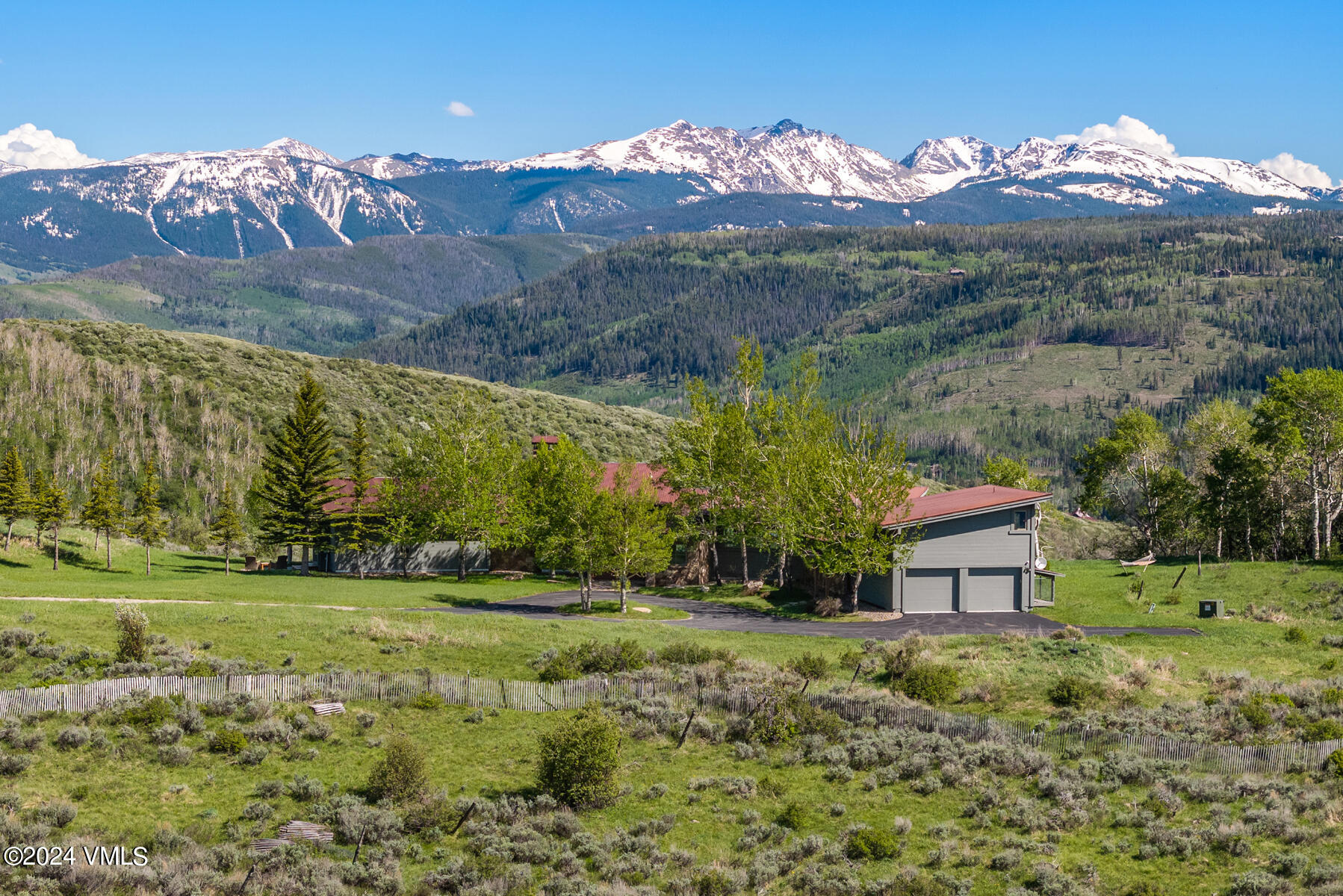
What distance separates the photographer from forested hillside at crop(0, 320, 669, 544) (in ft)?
361

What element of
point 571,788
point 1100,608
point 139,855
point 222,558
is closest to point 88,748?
point 139,855

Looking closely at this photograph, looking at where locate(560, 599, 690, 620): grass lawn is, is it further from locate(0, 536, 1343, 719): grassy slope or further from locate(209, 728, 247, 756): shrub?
locate(209, 728, 247, 756): shrub

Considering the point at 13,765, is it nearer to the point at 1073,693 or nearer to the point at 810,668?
the point at 810,668

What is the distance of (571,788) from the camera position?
29.5 meters

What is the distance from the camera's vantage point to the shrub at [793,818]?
2802 cm

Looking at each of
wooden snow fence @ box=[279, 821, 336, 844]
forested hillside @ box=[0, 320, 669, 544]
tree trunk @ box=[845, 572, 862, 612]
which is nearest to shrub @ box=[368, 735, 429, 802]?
wooden snow fence @ box=[279, 821, 336, 844]

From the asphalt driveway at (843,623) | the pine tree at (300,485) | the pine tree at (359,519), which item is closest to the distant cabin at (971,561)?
the asphalt driveway at (843,623)

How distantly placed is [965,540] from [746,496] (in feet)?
53.8

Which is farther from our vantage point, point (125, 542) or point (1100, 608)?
point (125, 542)

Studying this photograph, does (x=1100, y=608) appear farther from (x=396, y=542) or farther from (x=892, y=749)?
(x=396, y=542)

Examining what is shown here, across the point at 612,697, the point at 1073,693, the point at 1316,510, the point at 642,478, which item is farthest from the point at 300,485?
the point at 1316,510

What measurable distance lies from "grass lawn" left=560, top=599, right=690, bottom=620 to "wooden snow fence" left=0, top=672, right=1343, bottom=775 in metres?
21.7

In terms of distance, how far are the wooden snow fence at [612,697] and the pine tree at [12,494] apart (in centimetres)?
4071

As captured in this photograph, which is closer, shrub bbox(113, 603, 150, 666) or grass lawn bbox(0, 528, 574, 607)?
shrub bbox(113, 603, 150, 666)
